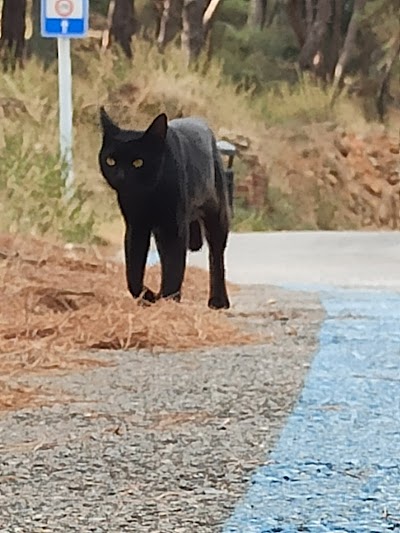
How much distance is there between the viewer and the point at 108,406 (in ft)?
8.96

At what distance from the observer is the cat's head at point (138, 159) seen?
13.1ft

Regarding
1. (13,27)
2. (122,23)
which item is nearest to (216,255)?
(13,27)

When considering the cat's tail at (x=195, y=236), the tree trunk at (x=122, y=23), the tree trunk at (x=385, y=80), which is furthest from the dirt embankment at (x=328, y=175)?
the cat's tail at (x=195, y=236)

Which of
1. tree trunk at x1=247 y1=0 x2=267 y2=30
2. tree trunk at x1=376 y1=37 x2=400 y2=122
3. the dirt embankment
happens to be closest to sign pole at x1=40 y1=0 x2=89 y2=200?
the dirt embankment

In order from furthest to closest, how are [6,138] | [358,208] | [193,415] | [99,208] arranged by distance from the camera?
1. [358,208]
2. [99,208]
3. [6,138]
4. [193,415]

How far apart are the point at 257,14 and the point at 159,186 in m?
A: 16.4

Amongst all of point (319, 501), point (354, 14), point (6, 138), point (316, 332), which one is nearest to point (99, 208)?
point (6, 138)

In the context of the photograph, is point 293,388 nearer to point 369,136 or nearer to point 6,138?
point 6,138

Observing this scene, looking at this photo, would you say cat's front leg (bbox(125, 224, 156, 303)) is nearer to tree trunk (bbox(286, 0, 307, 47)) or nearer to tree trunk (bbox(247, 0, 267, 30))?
tree trunk (bbox(286, 0, 307, 47))

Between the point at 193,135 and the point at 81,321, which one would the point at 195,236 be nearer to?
the point at 193,135

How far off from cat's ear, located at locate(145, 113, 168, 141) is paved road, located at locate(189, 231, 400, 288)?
204cm

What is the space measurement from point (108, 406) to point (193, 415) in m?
0.21

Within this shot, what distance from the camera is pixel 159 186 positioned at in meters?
4.03

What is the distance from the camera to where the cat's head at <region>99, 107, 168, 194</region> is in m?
4.00
